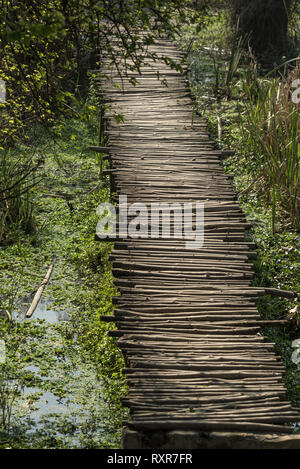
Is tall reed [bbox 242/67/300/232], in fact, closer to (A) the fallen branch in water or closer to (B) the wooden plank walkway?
(B) the wooden plank walkway

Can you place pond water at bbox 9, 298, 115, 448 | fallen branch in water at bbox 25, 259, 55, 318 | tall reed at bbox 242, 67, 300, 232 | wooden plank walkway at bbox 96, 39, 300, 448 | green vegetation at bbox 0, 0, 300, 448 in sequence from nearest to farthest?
wooden plank walkway at bbox 96, 39, 300, 448
pond water at bbox 9, 298, 115, 448
green vegetation at bbox 0, 0, 300, 448
fallen branch in water at bbox 25, 259, 55, 318
tall reed at bbox 242, 67, 300, 232

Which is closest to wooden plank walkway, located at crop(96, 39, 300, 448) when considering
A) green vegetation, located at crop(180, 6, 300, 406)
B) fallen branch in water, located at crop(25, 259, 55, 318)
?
green vegetation, located at crop(180, 6, 300, 406)

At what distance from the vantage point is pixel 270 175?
6.38 metres

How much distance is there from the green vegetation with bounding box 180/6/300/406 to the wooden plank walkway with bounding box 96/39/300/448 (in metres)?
0.39

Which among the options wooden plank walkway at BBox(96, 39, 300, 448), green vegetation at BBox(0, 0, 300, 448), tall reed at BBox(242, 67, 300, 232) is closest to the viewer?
wooden plank walkway at BBox(96, 39, 300, 448)

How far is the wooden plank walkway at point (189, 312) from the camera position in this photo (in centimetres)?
378

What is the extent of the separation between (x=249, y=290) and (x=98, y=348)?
1.13 metres

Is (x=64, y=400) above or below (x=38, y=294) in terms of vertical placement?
below

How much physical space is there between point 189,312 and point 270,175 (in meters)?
2.17

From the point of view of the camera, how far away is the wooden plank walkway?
378 cm

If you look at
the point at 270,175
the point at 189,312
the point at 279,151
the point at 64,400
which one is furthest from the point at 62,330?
the point at 279,151

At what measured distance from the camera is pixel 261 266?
5.86 m

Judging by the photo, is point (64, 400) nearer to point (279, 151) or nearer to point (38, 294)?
point (38, 294)

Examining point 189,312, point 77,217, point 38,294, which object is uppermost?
point 77,217
